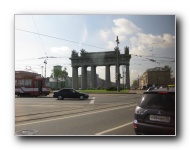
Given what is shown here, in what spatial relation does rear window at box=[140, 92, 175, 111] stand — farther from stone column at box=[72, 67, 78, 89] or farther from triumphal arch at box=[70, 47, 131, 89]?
stone column at box=[72, 67, 78, 89]

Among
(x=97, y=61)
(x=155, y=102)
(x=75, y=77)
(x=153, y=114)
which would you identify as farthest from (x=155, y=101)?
(x=75, y=77)

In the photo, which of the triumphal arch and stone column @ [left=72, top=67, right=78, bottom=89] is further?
stone column @ [left=72, top=67, right=78, bottom=89]

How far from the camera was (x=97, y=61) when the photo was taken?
249 inches

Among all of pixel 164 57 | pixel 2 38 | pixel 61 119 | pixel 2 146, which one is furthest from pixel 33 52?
pixel 164 57

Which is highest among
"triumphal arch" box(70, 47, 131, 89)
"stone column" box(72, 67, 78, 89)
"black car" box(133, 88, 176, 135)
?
"triumphal arch" box(70, 47, 131, 89)

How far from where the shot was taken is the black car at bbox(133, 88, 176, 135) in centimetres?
465

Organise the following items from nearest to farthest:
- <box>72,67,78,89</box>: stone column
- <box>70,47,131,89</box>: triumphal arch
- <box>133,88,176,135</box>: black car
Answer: <box>133,88,176,135</box>: black car → <box>70,47,131,89</box>: triumphal arch → <box>72,67,78,89</box>: stone column

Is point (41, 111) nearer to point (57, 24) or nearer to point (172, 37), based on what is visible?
point (57, 24)

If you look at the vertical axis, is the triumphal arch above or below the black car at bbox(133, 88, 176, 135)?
above

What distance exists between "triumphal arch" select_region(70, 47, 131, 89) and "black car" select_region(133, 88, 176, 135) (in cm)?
163

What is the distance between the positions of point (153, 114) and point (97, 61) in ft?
7.67

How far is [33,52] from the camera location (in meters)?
6.09

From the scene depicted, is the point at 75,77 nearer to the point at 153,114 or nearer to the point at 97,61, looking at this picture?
the point at 97,61

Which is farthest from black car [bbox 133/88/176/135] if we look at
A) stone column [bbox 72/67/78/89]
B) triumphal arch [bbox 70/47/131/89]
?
stone column [bbox 72/67/78/89]
